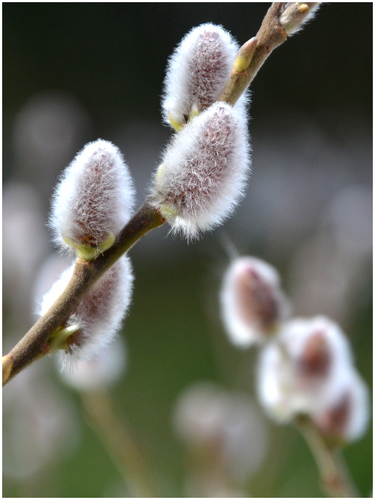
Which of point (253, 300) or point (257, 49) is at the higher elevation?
point (257, 49)

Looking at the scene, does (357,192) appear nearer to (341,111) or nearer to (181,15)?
(181,15)

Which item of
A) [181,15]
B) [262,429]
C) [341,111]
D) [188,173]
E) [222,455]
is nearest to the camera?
[188,173]

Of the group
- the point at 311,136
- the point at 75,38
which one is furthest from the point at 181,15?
the point at 75,38

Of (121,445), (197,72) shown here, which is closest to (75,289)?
(197,72)

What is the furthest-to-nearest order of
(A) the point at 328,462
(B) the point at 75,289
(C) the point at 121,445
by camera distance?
(C) the point at 121,445 < (A) the point at 328,462 < (B) the point at 75,289

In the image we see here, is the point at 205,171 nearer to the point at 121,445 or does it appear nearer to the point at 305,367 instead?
the point at 305,367

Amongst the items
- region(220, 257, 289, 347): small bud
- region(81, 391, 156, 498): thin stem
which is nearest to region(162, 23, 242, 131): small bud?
region(220, 257, 289, 347): small bud

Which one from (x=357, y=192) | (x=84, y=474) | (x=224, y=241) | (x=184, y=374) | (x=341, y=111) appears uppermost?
(x=224, y=241)
